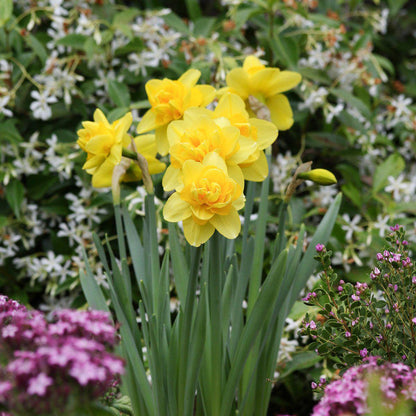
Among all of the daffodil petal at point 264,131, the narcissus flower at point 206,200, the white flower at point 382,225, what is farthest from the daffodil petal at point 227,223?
the white flower at point 382,225

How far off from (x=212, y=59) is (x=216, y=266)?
0.86 metres

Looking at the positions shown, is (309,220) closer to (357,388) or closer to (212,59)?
(212,59)

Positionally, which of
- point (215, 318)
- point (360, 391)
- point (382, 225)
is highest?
point (360, 391)

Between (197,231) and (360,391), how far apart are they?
29 cm

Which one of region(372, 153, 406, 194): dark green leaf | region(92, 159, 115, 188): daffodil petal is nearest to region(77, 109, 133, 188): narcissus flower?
region(92, 159, 115, 188): daffodil petal

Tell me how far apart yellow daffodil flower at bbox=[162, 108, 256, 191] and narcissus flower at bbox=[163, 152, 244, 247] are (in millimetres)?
21

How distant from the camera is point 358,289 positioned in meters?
0.88

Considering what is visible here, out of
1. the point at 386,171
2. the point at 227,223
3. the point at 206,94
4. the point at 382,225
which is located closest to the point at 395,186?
the point at 386,171

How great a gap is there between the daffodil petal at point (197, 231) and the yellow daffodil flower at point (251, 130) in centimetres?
12

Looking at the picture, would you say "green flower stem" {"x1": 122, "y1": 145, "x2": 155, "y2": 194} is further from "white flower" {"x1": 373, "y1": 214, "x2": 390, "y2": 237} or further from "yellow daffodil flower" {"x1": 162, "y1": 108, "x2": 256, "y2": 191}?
"white flower" {"x1": 373, "y1": 214, "x2": 390, "y2": 237}

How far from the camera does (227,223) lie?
757 mm

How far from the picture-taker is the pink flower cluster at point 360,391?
632 mm

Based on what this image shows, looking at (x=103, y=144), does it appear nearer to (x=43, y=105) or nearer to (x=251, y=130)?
(x=251, y=130)

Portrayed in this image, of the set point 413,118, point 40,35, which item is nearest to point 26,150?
point 40,35
